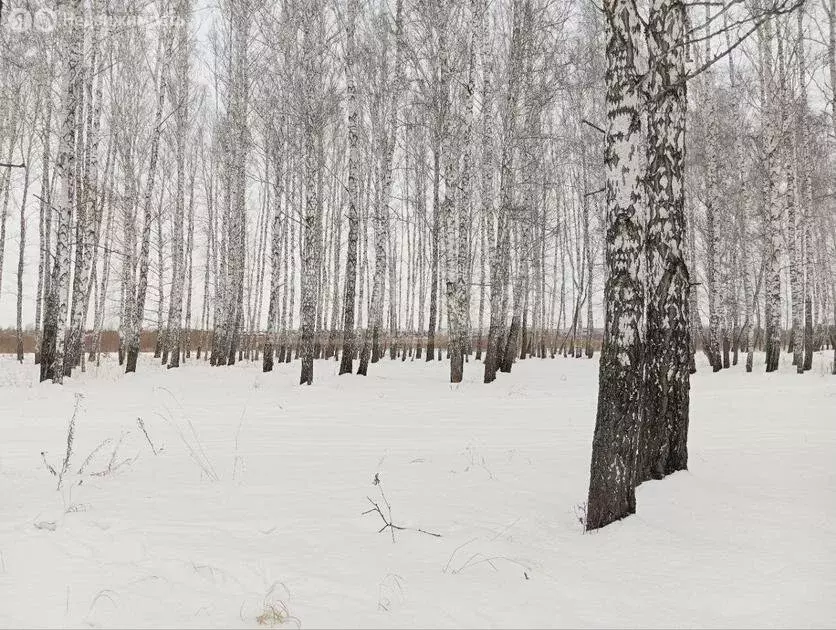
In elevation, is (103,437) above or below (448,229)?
below

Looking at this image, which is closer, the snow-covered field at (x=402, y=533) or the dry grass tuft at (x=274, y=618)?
the dry grass tuft at (x=274, y=618)

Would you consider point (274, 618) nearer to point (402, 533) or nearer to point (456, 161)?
point (402, 533)

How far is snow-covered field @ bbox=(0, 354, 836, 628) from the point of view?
214 cm

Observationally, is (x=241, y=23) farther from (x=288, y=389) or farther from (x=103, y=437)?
(x=103, y=437)

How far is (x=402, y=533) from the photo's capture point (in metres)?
2.94

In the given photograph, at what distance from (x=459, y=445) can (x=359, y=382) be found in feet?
23.7

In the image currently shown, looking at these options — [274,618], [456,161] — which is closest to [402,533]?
[274,618]

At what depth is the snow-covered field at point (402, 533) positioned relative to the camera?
214cm

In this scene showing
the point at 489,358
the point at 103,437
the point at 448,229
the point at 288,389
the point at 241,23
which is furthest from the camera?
the point at 241,23

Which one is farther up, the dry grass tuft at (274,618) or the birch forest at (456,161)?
the birch forest at (456,161)

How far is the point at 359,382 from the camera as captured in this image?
12.4 metres

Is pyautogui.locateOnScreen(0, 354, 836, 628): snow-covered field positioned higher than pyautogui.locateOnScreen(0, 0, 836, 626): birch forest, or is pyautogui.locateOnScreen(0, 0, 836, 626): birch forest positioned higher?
pyautogui.locateOnScreen(0, 0, 836, 626): birch forest

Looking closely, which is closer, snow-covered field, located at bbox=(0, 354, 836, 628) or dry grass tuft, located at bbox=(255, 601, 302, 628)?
dry grass tuft, located at bbox=(255, 601, 302, 628)

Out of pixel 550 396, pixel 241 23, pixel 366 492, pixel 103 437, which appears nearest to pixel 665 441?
pixel 366 492
